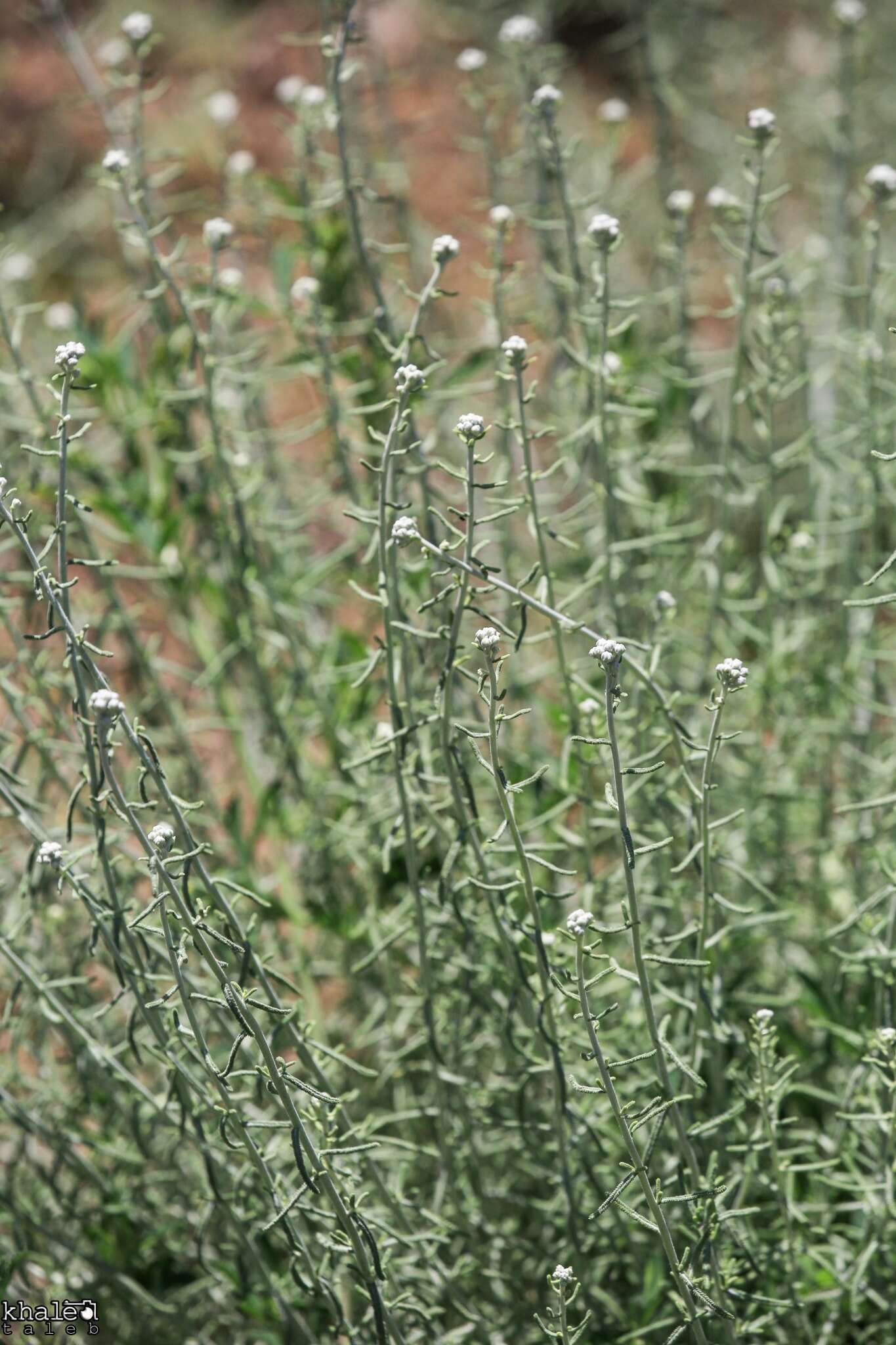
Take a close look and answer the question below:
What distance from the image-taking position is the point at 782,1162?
3.16ft

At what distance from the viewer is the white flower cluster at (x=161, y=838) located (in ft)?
2.49

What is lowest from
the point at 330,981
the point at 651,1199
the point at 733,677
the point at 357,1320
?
the point at 330,981

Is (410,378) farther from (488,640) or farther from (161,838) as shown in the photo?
(161,838)

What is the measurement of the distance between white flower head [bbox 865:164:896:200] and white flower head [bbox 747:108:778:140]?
0.08 metres

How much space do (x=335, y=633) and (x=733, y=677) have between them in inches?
30.0

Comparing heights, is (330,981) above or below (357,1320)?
below

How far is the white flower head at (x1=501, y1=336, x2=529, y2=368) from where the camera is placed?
79 cm

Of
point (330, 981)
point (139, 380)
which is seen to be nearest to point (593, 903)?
point (330, 981)

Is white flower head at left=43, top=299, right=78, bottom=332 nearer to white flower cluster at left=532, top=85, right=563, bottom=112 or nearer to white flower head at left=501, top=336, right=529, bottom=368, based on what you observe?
white flower cluster at left=532, top=85, right=563, bottom=112

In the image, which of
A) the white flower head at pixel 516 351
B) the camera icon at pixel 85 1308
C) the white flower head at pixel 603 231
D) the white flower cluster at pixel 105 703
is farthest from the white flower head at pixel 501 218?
the camera icon at pixel 85 1308

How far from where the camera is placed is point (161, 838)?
0.76 m

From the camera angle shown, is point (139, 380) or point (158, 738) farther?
point (139, 380)

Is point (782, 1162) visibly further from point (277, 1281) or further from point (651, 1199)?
point (277, 1281)

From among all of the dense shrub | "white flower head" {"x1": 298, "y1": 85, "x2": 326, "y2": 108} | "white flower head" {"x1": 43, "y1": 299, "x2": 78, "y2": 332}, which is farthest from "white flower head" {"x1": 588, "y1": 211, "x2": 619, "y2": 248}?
"white flower head" {"x1": 43, "y1": 299, "x2": 78, "y2": 332}
